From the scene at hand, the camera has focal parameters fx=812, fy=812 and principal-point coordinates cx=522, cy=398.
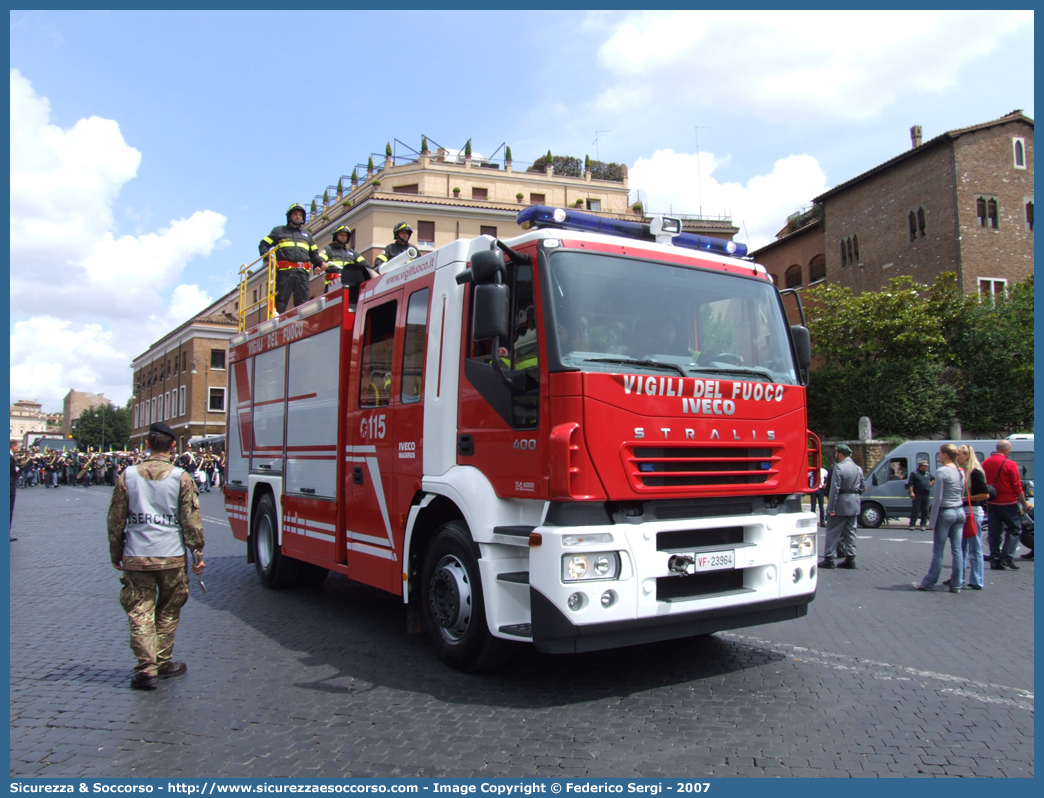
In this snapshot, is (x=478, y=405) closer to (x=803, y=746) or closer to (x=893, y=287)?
(x=803, y=746)

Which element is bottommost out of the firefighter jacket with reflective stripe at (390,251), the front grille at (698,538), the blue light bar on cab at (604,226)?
the front grille at (698,538)

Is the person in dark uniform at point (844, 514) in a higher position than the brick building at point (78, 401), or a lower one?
lower

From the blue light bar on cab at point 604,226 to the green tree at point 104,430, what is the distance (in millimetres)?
112062

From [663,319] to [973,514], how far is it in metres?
6.25

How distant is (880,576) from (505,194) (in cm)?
5756

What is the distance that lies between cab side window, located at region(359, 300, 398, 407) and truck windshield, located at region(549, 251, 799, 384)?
209cm

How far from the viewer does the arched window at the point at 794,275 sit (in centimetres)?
5025

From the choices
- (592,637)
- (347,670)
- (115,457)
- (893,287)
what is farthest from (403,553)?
(115,457)

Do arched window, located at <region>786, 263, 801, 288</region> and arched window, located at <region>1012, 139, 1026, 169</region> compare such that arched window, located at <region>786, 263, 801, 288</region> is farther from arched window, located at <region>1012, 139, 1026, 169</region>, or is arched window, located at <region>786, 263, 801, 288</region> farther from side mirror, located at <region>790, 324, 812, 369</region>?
side mirror, located at <region>790, 324, 812, 369</region>

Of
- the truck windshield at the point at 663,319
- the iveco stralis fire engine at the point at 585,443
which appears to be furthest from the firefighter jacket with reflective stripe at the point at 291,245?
the truck windshield at the point at 663,319

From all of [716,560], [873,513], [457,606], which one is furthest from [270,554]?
[873,513]

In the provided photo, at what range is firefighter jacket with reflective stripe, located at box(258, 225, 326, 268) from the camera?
→ 10.8 metres

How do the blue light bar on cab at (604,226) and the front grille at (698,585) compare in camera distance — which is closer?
the front grille at (698,585)

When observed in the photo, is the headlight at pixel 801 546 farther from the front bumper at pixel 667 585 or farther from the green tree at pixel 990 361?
the green tree at pixel 990 361
